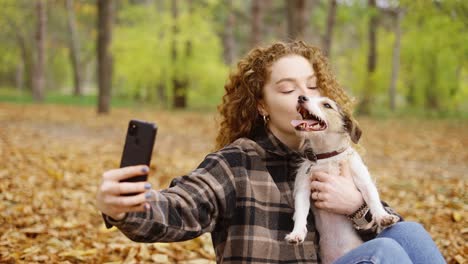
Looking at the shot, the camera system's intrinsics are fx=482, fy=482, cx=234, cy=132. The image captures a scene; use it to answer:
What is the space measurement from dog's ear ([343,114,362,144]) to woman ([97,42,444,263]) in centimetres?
17

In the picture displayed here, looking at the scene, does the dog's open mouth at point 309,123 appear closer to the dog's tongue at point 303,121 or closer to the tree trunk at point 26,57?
the dog's tongue at point 303,121

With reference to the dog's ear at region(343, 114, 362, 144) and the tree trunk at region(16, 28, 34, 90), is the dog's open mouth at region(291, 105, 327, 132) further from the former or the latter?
the tree trunk at region(16, 28, 34, 90)

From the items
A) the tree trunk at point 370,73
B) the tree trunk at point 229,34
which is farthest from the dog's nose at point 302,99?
the tree trunk at point 229,34

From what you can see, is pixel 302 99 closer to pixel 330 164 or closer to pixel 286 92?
pixel 286 92

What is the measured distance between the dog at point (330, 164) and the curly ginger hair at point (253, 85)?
0.28 m

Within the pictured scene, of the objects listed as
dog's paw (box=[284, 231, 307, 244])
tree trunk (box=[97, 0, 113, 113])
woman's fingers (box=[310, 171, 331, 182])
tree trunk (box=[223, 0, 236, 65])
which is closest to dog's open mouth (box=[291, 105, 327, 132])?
woman's fingers (box=[310, 171, 331, 182])

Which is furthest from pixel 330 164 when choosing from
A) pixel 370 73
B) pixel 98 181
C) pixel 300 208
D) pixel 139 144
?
pixel 370 73

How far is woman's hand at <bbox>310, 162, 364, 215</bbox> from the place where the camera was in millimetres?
2523

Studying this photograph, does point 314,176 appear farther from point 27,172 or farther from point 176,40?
point 176,40

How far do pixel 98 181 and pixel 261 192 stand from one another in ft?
15.4

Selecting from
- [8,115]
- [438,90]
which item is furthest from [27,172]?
[438,90]

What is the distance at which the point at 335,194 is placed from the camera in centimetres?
252

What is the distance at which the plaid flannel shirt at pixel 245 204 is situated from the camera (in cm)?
217

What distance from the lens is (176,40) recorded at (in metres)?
22.1
